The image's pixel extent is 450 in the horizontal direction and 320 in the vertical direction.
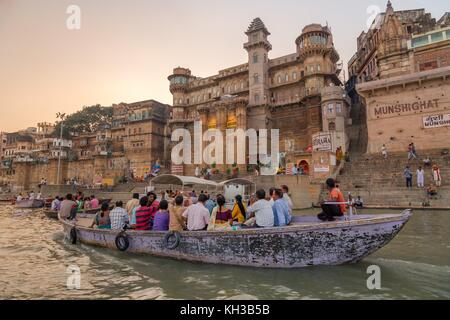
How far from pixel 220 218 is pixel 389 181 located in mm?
18856

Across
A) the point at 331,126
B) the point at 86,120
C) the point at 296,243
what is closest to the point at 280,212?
the point at 296,243

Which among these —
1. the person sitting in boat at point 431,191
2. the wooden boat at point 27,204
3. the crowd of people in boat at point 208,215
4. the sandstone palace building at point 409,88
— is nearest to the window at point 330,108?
the sandstone palace building at point 409,88

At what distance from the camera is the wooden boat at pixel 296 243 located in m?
6.18

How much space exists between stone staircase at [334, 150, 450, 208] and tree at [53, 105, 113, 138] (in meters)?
59.1

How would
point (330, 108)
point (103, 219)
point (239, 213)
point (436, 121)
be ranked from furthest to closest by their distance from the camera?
point (330, 108) < point (436, 121) < point (103, 219) < point (239, 213)

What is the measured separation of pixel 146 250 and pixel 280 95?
1574 inches

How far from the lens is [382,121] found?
28.9 metres

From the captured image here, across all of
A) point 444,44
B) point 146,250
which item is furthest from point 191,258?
point 444,44

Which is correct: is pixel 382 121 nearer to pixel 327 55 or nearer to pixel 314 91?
pixel 314 91

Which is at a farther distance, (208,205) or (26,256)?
(208,205)

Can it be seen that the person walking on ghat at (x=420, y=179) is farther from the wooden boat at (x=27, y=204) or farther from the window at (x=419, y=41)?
the wooden boat at (x=27, y=204)

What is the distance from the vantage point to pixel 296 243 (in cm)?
644

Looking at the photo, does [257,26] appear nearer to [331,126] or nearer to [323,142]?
[331,126]

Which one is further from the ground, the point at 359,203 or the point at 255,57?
the point at 255,57
